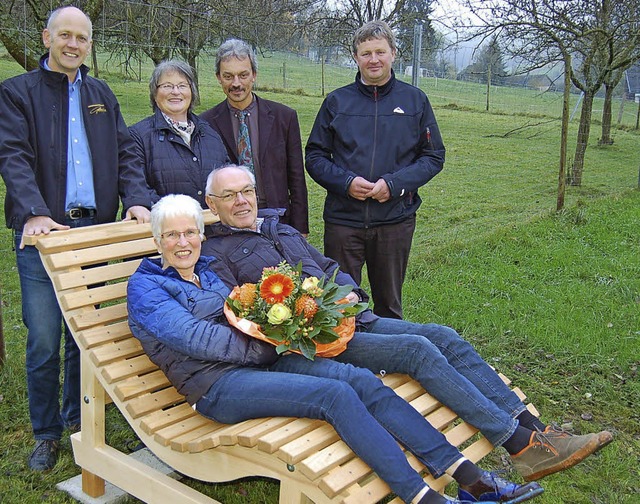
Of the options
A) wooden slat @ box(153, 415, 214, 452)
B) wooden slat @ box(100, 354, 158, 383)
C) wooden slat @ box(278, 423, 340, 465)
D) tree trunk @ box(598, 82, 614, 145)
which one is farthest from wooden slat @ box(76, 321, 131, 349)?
tree trunk @ box(598, 82, 614, 145)

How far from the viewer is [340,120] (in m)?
4.36

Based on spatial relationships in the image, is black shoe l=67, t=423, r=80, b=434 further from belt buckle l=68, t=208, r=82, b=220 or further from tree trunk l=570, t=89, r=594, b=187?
tree trunk l=570, t=89, r=594, b=187

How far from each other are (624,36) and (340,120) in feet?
32.2

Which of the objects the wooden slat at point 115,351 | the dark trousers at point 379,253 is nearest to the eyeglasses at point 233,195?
the wooden slat at point 115,351

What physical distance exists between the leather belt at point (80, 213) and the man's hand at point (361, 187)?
1.54 m

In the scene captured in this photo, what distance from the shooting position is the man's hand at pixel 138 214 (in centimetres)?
371

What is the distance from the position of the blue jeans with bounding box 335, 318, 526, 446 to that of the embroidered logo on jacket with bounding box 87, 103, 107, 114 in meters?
1.77

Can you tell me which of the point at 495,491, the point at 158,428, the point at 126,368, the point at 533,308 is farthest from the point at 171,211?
the point at 533,308

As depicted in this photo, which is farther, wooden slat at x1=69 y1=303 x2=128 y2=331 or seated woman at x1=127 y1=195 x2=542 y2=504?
wooden slat at x1=69 y1=303 x2=128 y2=331

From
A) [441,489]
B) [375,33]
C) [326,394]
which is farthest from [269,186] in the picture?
[441,489]

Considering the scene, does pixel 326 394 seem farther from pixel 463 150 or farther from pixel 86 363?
pixel 463 150

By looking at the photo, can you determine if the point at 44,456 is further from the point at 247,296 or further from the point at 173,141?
the point at 173,141

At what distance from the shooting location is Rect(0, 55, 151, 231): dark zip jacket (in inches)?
130

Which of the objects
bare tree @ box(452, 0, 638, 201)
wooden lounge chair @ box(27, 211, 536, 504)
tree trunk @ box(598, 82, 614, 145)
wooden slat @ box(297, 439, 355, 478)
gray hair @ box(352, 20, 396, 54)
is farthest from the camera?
tree trunk @ box(598, 82, 614, 145)
